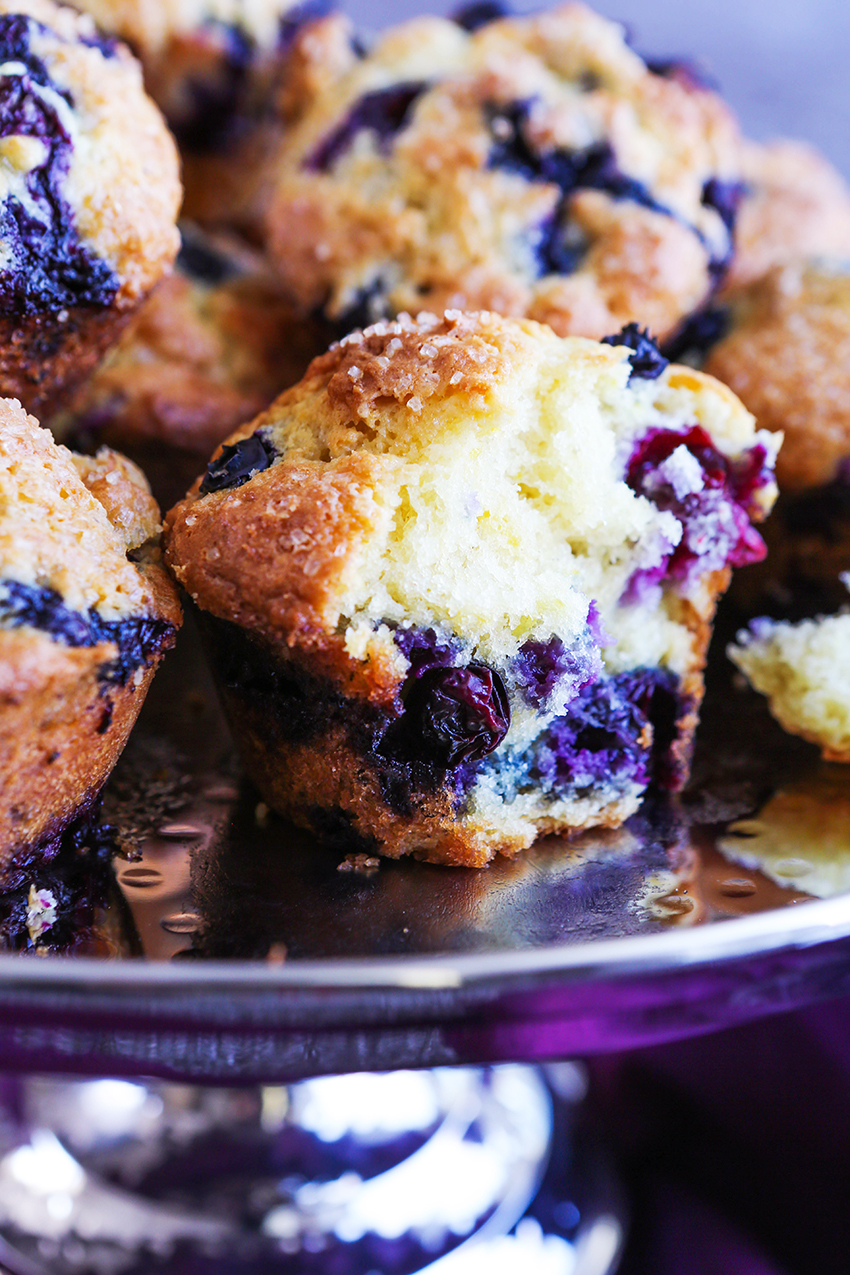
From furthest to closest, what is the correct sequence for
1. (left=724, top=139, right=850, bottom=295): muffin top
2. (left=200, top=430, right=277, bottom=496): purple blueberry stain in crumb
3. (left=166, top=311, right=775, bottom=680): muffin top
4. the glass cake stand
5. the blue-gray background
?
the blue-gray background → (left=724, top=139, right=850, bottom=295): muffin top → (left=200, top=430, right=277, bottom=496): purple blueberry stain in crumb → (left=166, top=311, right=775, bottom=680): muffin top → the glass cake stand

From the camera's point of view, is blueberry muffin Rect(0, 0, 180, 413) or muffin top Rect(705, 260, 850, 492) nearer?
blueberry muffin Rect(0, 0, 180, 413)

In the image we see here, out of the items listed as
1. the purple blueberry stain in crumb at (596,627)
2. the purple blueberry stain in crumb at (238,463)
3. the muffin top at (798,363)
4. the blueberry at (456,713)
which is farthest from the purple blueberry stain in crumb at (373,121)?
the blueberry at (456,713)

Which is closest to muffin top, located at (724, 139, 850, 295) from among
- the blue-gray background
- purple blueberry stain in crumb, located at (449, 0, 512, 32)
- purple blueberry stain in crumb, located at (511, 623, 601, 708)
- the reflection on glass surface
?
purple blueberry stain in crumb, located at (449, 0, 512, 32)

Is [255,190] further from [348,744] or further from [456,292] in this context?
[348,744]

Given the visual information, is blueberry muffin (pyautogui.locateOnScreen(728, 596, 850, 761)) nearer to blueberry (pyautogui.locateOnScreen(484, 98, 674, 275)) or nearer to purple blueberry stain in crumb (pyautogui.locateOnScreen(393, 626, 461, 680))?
purple blueberry stain in crumb (pyautogui.locateOnScreen(393, 626, 461, 680))

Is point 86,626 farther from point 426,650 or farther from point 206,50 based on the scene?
→ point 206,50

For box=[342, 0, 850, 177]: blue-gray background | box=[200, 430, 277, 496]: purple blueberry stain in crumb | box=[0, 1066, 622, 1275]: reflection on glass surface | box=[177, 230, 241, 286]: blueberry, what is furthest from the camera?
box=[342, 0, 850, 177]: blue-gray background

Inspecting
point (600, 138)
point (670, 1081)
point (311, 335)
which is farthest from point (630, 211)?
point (670, 1081)
